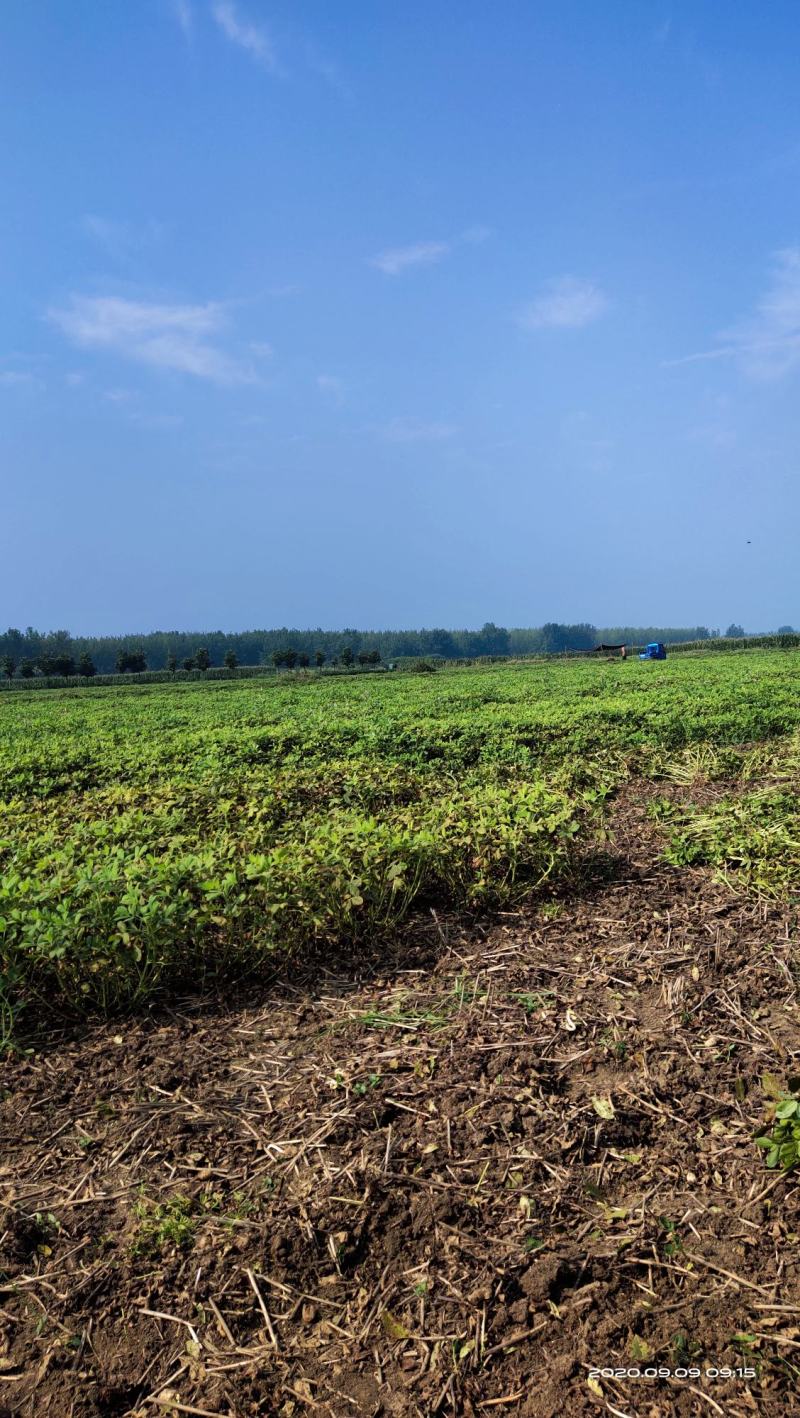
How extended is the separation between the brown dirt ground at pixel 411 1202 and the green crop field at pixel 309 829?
454 millimetres

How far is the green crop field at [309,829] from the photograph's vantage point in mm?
4473

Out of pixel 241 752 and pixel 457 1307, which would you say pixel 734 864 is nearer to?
pixel 457 1307

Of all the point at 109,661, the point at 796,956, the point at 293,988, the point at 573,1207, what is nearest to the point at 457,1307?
the point at 573,1207

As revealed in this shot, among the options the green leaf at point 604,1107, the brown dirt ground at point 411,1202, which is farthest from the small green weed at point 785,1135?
the green leaf at point 604,1107

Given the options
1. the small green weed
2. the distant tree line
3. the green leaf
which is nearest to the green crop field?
the green leaf

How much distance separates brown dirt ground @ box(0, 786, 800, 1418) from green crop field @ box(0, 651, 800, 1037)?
454 millimetres

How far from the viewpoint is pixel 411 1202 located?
2.87m

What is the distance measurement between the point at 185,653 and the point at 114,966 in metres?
156

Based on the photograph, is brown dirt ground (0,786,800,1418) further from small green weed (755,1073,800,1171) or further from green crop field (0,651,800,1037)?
green crop field (0,651,800,1037)

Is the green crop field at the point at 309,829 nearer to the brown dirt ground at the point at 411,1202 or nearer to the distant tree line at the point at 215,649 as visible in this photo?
the brown dirt ground at the point at 411,1202

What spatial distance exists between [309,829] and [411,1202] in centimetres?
369

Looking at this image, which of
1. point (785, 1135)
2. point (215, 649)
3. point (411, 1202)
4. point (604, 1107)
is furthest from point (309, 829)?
point (215, 649)

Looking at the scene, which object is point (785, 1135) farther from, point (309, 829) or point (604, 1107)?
point (309, 829)

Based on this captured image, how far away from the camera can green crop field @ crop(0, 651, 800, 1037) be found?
4.47 m
